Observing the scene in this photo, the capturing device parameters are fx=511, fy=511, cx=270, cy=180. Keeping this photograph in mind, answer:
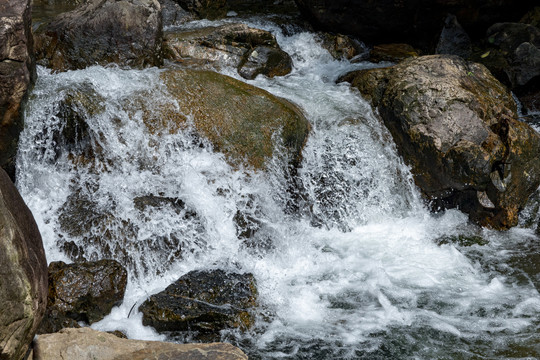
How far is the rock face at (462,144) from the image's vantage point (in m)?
6.72

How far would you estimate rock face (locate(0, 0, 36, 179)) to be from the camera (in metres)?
5.64

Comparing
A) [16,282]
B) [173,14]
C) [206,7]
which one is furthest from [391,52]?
[16,282]

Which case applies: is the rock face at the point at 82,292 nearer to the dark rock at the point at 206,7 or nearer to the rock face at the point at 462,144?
the rock face at the point at 462,144

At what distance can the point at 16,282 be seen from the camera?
2.93 metres

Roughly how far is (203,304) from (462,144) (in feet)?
13.1

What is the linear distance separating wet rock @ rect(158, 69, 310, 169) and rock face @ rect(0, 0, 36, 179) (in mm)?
1519

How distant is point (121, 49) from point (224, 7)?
4.63m

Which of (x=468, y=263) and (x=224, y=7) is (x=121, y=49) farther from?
(x=468, y=263)

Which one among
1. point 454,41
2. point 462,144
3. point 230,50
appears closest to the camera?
point 462,144

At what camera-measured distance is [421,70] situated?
7.50m

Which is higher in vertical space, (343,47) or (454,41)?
(454,41)

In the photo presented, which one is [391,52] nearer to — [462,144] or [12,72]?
[462,144]

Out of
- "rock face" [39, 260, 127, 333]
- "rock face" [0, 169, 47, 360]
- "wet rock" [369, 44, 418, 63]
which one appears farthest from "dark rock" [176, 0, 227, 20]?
"rock face" [0, 169, 47, 360]

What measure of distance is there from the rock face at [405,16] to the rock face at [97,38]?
4660 mm
